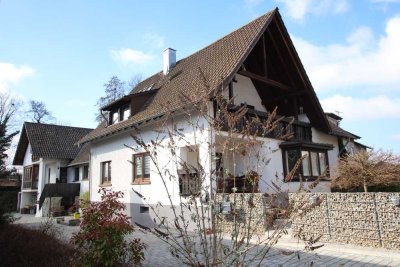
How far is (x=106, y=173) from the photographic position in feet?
62.9

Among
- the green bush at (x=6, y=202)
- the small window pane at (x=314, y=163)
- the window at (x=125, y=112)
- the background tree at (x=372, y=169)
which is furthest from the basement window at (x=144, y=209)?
the background tree at (x=372, y=169)

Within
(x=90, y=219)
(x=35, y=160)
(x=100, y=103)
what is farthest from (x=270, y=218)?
(x=100, y=103)

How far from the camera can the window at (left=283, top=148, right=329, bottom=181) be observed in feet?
51.8

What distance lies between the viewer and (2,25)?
5.73 m

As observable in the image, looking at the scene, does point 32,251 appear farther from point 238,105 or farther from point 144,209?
point 238,105

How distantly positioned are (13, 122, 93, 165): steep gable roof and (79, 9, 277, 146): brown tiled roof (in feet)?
34.2

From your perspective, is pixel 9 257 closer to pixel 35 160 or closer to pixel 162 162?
pixel 162 162

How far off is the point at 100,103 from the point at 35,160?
11976 mm

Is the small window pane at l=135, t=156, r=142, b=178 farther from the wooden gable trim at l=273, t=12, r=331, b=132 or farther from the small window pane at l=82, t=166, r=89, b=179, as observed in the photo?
the small window pane at l=82, t=166, r=89, b=179

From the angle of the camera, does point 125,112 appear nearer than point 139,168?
No

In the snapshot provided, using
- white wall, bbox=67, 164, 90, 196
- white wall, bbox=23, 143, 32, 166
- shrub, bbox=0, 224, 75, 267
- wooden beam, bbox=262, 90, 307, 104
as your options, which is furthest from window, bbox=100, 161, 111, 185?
white wall, bbox=23, 143, 32, 166

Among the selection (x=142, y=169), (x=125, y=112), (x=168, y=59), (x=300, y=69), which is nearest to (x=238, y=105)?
(x=300, y=69)

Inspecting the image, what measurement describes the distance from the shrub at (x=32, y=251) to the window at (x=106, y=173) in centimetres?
950

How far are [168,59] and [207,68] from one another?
6.11m
